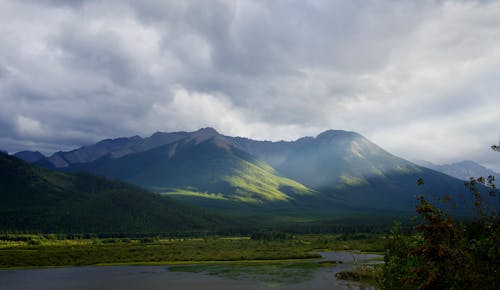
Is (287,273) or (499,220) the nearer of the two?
(499,220)

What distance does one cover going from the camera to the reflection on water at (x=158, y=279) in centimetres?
7712

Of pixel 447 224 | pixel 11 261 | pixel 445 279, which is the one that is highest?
pixel 447 224

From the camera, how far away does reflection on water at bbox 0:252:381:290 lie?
77125mm

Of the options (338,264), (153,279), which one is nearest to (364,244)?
(338,264)

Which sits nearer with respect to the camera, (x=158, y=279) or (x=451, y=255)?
(x=451, y=255)

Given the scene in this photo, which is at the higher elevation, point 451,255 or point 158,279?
point 451,255

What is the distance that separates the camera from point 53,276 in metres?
97.6

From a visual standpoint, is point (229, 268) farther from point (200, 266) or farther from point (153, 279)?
point (153, 279)

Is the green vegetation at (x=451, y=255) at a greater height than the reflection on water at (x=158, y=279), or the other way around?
the green vegetation at (x=451, y=255)

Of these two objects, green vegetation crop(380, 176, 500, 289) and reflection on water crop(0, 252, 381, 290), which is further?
reflection on water crop(0, 252, 381, 290)

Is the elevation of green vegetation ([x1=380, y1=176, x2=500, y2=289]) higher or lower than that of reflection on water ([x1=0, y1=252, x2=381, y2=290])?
higher

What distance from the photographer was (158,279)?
3489 inches

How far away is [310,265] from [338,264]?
8.03 m

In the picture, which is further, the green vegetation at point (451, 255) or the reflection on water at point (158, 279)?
the reflection on water at point (158, 279)
